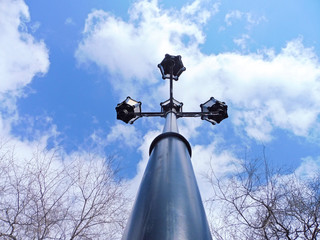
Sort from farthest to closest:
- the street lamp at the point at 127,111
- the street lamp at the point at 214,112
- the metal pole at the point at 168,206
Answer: the street lamp at the point at 214,112
the street lamp at the point at 127,111
the metal pole at the point at 168,206

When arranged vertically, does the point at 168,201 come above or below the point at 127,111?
below

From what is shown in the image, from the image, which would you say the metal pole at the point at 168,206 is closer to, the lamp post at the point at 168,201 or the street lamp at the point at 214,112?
the lamp post at the point at 168,201

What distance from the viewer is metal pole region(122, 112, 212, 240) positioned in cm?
167

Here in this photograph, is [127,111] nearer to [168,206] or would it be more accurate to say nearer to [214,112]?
[214,112]

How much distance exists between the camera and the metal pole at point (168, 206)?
167 centimetres

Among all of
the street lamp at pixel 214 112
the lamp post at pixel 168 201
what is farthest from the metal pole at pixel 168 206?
the street lamp at pixel 214 112

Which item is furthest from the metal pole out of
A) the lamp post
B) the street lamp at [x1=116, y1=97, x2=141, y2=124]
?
the street lamp at [x1=116, y1=97, x2=141, y2=124]

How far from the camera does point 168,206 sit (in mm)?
1853

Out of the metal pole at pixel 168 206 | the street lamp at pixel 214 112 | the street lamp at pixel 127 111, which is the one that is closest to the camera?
the metal pole at pixel 168 206

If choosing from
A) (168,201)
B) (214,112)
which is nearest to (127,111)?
(214,112)

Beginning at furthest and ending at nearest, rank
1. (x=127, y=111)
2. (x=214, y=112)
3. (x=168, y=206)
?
(x=214, y=112)
(x=127, y=111)
(x=168, y=206)

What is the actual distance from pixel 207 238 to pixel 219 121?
17.8 feet

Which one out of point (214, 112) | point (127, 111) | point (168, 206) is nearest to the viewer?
point (168, 206)

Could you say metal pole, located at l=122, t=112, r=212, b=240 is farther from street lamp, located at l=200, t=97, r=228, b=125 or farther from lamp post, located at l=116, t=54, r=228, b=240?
street lamp, located at l=200, t=97, r=228, b=125
